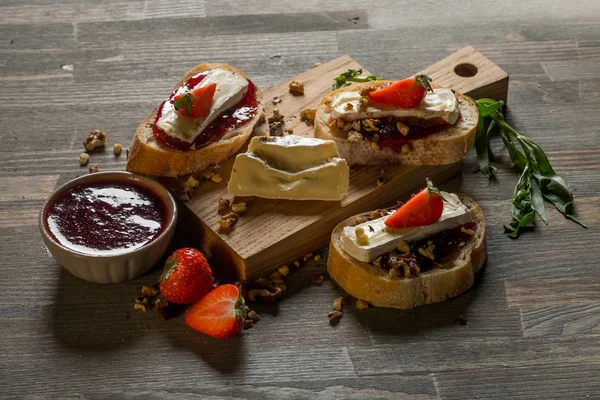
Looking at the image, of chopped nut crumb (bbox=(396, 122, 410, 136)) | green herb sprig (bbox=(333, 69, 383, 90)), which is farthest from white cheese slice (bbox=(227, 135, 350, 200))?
green herb sprig (bbox=(333, 69, 383, 90))

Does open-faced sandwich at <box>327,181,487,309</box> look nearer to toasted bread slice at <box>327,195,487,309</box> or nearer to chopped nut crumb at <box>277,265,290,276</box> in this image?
toasted bread slice at <box>327,195,487,309</box>

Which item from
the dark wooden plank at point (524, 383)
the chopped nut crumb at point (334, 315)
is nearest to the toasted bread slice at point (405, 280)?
the chopped nut crumb at point (334, 315)

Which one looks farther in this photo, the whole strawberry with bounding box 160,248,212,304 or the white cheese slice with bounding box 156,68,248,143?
the white cheese slice with bounding box 156,68,248,143

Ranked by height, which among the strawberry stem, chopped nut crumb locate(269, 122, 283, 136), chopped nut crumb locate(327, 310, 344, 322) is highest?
the strawberry stem

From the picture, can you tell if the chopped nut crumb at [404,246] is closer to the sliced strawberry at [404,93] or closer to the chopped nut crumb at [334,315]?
the chopped nut crumb at [334,315]

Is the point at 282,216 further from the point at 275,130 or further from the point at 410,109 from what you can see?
the point at 410,109

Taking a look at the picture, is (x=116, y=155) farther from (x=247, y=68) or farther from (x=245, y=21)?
(x=245, y=21)
